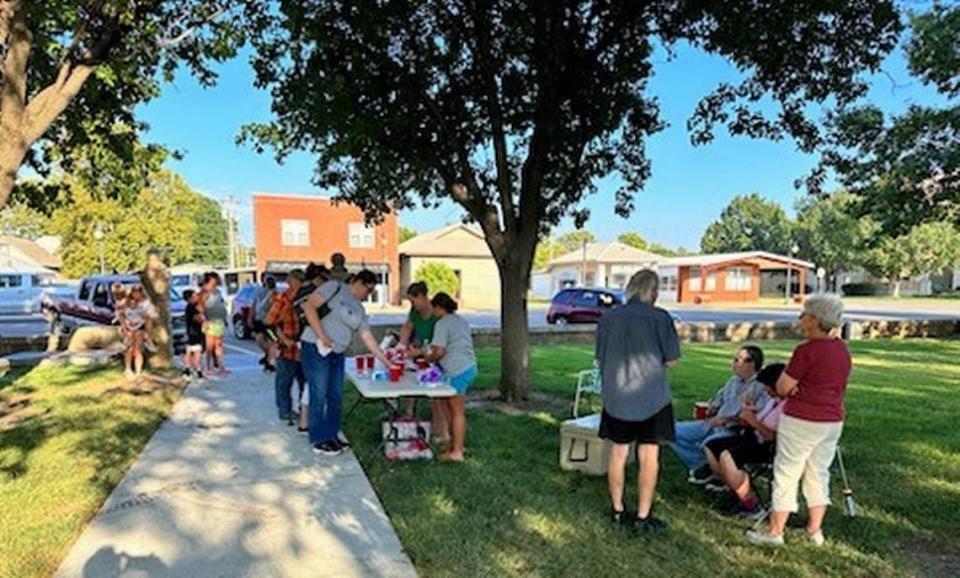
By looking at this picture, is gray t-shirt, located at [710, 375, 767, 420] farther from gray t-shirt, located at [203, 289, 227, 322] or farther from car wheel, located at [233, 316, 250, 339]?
car wheel, located at [233, 316, 250, 339]

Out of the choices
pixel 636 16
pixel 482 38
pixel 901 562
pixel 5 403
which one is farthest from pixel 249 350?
pixel 901 562

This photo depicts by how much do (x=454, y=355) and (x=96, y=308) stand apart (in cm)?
1245

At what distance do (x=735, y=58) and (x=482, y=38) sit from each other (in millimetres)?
2953

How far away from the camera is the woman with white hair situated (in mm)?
3998

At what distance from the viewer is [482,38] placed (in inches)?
320

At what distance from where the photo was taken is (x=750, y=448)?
4672mm

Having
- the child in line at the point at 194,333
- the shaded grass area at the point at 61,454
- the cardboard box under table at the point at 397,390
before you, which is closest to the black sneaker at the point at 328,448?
the cardboard box under table at the point at 397,390

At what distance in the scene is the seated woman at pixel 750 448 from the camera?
4605 mm

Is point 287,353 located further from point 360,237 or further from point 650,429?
point 360,237

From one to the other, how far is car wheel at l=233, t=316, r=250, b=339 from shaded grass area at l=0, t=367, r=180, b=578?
7701mm

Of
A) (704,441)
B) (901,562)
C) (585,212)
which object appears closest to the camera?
(901,562)

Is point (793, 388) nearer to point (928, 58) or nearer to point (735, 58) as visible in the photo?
point (735, 58)

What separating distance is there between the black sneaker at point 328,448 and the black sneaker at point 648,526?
2855 mm

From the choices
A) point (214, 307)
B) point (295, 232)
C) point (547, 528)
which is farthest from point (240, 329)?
point (295, 232)
